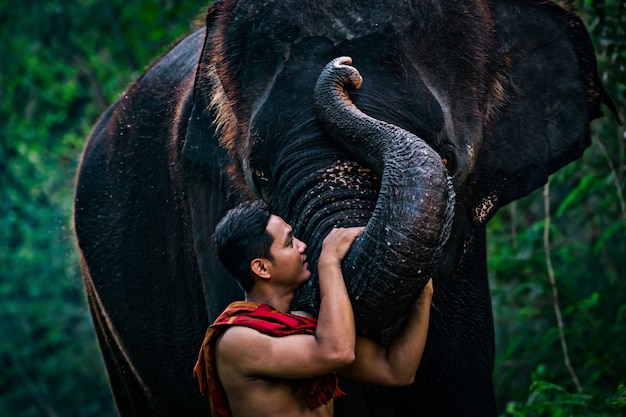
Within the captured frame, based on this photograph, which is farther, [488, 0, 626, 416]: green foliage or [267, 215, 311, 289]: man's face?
[488, 0, 626, 416]: green foliage

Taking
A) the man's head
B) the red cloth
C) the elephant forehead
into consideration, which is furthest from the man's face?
the elephant forehead

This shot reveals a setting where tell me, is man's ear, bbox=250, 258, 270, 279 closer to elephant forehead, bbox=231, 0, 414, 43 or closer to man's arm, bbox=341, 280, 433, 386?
man's arm, bbox=341, 280, 433, 386

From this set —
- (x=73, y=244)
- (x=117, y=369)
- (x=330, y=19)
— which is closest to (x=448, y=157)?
(x=330, y=19)

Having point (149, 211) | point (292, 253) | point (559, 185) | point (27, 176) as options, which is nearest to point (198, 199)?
point (149, 211)

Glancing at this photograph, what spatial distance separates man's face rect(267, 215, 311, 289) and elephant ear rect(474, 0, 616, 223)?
4.82ft

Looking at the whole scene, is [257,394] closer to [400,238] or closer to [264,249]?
[264,249]

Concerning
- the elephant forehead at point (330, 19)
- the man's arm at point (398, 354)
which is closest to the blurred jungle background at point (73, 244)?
the man's arm at point (398, 354)

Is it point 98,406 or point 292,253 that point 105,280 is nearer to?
point 292,253

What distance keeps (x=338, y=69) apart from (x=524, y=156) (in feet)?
3.74

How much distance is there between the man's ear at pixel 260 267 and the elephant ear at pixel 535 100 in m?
1.55

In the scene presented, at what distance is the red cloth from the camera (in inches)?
153

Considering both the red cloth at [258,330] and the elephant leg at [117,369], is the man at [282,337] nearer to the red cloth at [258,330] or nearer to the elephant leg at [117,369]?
the red cloth at [258,330]

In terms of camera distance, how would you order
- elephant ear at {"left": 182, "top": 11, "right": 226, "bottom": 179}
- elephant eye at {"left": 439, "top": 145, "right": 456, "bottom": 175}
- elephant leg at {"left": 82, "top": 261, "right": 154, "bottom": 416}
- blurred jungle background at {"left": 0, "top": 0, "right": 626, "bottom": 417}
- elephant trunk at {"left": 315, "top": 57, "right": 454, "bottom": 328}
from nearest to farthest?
elephant trunk at {"left": 315, "top": 57, "right": 454, "bottom": 328}
elephant eye at {"left": 439, "top": 145, "right": 456, "bottom": 175}
elephant ear at {"left": 182, "top": 11, "right": 226, "bottom": 179}
elephant leg at {"left": 82, "top": 261, "right": 154, "bottom": 416}
blurred jungle background at {"left": 0, "top": 0, "right": 626, "bottom": 417}

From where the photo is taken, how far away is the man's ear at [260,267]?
154 inches
